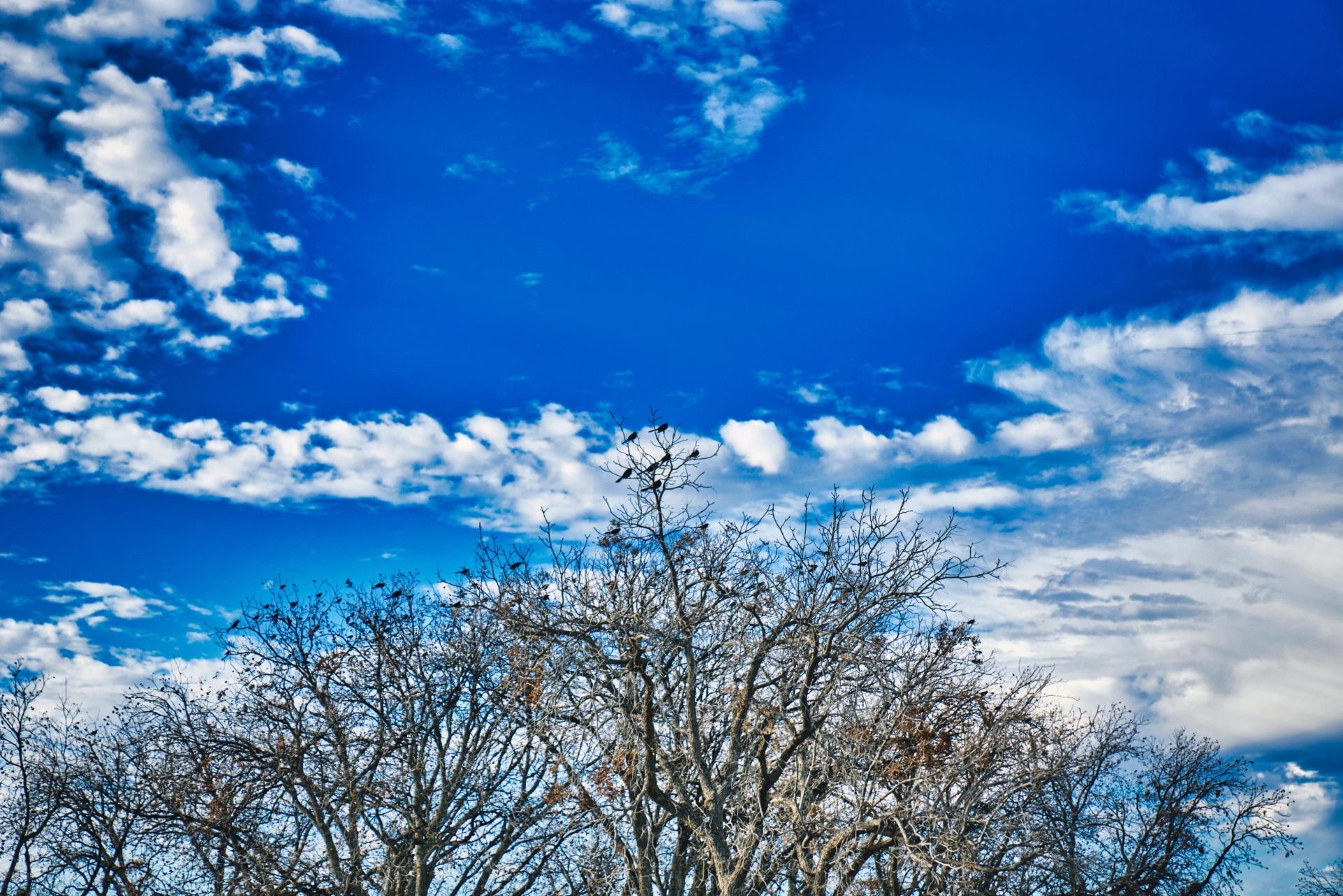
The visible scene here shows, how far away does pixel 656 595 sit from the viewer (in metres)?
15.3

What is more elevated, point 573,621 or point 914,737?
point 573,621

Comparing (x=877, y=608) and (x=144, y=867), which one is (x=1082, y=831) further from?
(x=144, y=867)

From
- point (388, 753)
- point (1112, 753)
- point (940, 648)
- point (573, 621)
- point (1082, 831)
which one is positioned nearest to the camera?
point (573, 621)

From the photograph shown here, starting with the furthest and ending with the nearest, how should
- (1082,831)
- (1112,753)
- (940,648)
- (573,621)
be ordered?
(1112,753) → (1082,831) → (940,648) → (573,621)

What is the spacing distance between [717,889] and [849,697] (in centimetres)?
387

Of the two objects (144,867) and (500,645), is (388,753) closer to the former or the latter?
(500,645)

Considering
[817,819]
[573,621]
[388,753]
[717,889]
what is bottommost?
[717,889]

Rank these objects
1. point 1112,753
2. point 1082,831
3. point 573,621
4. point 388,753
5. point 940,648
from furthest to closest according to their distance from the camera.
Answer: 1. point 1112,753
2. point 1082,831
3. point 388,753
4. point 940,648
5. point 573,621

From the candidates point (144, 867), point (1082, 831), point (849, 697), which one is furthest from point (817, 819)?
point (144, 867)

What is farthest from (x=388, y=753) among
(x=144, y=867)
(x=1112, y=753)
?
(x=1112, y=753)

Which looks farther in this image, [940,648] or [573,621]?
[940,648]

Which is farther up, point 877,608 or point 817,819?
point 877,608

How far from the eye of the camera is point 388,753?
19688 mm

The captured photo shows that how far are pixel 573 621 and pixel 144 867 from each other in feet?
41.4
